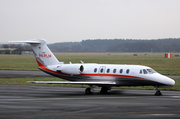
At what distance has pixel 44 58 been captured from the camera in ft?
97.1

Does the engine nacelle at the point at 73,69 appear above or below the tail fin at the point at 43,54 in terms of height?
below

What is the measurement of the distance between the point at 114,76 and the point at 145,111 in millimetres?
9724

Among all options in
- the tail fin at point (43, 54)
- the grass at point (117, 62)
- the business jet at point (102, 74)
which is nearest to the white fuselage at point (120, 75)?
the business jet at point (102, 74)

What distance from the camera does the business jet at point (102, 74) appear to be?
24688mm

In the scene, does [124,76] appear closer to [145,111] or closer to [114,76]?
[114,76]

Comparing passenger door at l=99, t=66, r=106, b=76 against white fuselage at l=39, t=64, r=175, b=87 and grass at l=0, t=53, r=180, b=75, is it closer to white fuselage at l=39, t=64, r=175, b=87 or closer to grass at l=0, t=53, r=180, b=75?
white fuselage at l=39, t=64, r=175, b=87

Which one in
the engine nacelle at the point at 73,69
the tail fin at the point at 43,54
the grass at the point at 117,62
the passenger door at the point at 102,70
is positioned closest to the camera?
the passenger door at the point at 102,70

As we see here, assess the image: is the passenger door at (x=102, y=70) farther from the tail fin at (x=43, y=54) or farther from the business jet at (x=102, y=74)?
the tail fin at (x=43, y=54)

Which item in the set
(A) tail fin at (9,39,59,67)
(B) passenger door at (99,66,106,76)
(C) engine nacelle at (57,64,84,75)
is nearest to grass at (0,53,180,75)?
(B) passenger door at (99,66,106,76)

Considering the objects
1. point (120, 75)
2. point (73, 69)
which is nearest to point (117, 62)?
point (73, 69)

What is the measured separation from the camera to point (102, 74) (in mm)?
26500

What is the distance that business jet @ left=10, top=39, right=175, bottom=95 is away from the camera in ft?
81.0

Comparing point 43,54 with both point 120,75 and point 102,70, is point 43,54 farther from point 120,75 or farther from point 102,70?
point 120,75

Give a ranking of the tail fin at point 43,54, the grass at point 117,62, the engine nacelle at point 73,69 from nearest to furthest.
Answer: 1. the engine nacelle at point 73,69
2. the tail fin at point 43,54
3. the grass at point 117,62
